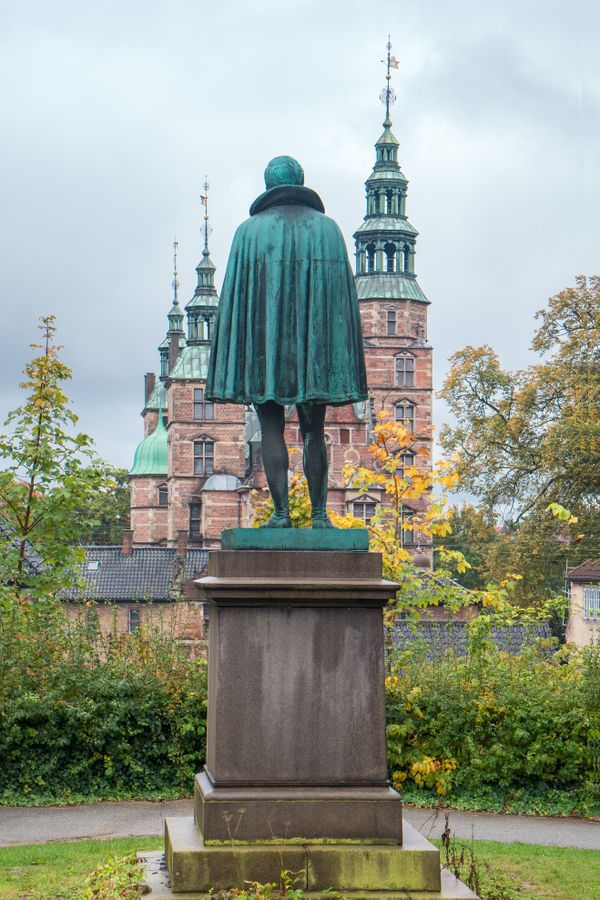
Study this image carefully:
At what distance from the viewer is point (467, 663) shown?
14.0 m

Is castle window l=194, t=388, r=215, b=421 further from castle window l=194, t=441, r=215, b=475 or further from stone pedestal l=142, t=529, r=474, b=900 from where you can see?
stone pedestal l=142, t=529, r=474, b=900

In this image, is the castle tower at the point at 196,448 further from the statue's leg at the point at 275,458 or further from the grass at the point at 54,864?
the statue's leg at the point at 275,458

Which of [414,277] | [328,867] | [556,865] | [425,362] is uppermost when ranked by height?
[414,277]

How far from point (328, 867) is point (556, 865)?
3.53m

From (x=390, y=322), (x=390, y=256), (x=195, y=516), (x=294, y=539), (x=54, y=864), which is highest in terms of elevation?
(x=390, y=256)

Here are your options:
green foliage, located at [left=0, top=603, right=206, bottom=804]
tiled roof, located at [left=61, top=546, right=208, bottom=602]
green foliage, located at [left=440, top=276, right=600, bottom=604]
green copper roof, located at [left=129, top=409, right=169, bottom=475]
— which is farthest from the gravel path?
green copper roof, located at [left=129, top=409, right=169, bottom=475]

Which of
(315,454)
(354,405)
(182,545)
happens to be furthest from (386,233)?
(315,454)

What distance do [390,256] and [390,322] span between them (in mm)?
4574

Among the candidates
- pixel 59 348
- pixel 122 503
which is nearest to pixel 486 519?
pixel 59 348

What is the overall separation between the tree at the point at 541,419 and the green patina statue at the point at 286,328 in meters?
30.0

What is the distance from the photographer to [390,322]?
70.9 meters

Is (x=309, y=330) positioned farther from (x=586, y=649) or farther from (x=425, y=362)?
(x=425, y=362)

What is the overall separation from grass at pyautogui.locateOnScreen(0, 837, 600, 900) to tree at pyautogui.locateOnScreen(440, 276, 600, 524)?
2754cm

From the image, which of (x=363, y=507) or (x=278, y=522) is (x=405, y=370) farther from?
(x=278, y=522)
